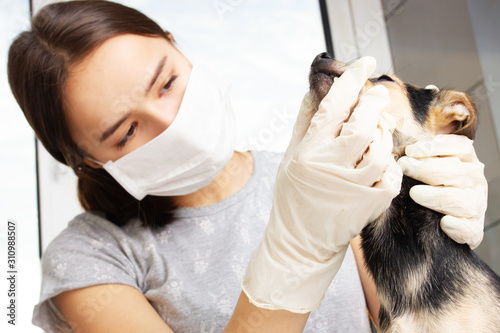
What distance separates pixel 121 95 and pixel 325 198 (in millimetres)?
678

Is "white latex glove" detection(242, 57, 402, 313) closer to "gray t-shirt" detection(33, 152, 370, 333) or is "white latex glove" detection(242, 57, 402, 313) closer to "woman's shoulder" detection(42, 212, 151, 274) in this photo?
"gray t-shirt" detection(33, 152, 370, 333)

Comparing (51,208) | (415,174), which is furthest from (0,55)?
(415,174)

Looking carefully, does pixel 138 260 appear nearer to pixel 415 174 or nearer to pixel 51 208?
pixel 415 174

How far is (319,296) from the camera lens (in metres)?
0.86

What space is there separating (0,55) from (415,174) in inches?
84.2

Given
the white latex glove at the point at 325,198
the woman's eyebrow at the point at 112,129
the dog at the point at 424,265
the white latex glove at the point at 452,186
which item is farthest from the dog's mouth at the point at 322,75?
the woman's eyebrow at the point at 112,129

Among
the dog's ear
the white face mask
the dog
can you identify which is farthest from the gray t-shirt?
the dog's ear

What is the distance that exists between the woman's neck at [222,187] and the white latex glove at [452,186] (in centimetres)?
67

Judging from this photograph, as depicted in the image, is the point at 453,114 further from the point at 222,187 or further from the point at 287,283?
the point at 222,187

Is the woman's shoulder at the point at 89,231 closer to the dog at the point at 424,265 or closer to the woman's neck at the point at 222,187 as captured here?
the woman's neck at the point at 222,187

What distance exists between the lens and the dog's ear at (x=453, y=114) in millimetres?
1032

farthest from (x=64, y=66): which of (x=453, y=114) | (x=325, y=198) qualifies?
(x=453, y=114)

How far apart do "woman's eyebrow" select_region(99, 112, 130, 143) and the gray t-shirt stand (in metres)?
0.31

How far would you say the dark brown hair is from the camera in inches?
48.1
